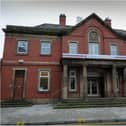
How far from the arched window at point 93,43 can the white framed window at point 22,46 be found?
6902 mm

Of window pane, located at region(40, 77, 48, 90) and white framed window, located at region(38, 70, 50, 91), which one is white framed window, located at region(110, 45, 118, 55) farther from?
window pane, located at region(40, 77, 48, 90)

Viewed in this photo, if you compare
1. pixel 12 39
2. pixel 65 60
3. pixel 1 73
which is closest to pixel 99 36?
pixel 65 60

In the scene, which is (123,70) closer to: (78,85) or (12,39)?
(78,85)

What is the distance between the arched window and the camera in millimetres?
16734

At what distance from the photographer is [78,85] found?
15789 millimetres

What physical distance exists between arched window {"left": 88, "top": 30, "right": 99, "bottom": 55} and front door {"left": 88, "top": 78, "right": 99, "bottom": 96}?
3.01 metres

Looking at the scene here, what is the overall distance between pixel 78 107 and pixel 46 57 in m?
6.46

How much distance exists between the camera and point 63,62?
14367 millimetres

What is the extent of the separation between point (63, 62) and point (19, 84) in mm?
5068

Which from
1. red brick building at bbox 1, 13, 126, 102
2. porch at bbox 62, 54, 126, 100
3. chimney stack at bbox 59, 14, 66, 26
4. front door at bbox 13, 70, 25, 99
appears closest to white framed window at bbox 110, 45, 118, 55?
red brick building at bbox 1, 13, 126, 102

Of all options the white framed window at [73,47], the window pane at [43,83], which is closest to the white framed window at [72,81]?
the white framed window at [73,47]

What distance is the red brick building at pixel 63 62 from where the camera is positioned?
1488cm

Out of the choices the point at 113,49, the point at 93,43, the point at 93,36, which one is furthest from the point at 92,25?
the point at 113,49

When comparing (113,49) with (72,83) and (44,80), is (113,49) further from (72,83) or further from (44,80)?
(44,80)
